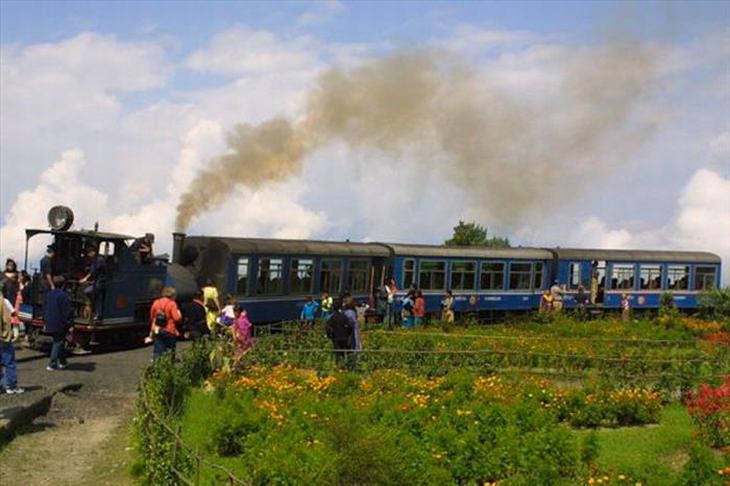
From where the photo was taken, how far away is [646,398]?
16016mm

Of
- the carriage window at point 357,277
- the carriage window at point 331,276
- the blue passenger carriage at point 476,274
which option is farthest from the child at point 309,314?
the blue passenger carriage at point 476,274

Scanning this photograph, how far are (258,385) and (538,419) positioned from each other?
520 centimetres

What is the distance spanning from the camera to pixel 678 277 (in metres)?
41.7

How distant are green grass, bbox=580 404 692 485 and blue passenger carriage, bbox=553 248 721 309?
2326 centimetres

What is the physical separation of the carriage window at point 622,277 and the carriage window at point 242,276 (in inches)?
760

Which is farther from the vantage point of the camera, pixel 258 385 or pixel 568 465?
pixel 258 385

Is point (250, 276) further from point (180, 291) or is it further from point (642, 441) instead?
point (642, 441)

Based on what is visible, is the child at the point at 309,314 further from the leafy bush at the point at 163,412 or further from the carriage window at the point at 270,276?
the leafy bush at the point at 163,412

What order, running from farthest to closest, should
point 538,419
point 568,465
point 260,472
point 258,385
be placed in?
1. point 258,385
2. point 538,419
3. point 568,465
4. point 260,472

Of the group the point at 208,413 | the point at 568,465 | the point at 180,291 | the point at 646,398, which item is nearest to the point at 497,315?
the point at 180,291

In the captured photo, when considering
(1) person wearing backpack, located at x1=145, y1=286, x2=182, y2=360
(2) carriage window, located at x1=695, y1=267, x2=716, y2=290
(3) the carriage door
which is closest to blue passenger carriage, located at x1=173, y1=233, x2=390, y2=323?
(3) the carriage door

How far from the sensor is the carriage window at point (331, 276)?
30.2 metres

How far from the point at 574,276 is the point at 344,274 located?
12.8 meters

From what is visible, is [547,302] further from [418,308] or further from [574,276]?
[418,308]
